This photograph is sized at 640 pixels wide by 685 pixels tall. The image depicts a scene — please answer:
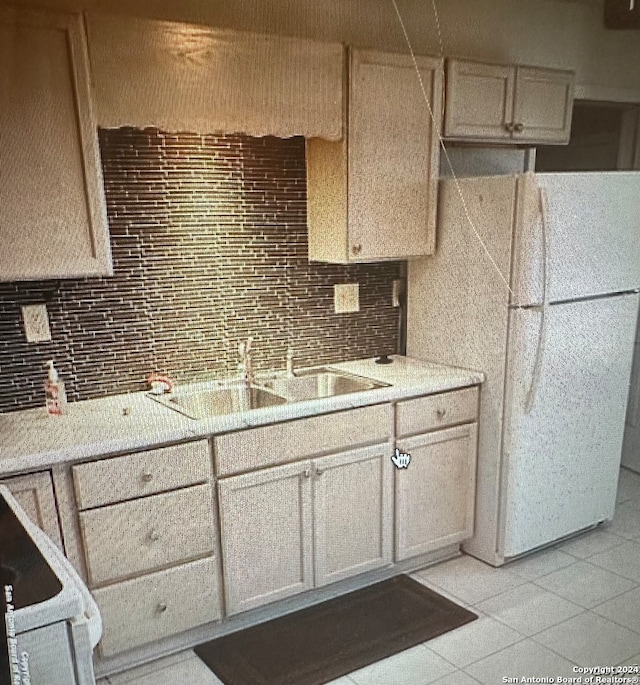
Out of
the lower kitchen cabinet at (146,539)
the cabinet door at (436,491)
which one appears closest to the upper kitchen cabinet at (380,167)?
the cabinet door at (436,491)

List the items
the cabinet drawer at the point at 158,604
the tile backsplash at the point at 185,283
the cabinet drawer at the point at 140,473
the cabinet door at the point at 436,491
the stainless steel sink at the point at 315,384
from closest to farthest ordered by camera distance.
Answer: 1. the cabinet drawer at the point at 140,473
2. the cabinet drawer at the point at 158,604
3. the tile backsplash at the point at 185,283
4. the cabinet door at the point at 436,491
5. the stainless steel sink at the point at 315,384

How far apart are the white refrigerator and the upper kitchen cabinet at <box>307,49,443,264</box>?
6.7 inches

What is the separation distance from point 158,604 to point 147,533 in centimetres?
26

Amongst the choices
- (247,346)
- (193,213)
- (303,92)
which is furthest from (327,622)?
(303,92)

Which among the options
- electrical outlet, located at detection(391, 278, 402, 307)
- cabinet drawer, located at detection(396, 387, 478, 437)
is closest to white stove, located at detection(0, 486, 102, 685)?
cabinet drawer, located at detection(396, 387, 478, 437)

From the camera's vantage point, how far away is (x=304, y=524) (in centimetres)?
230

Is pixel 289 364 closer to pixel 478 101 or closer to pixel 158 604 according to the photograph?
pixel 158 604

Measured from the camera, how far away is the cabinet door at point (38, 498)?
179 centimetres

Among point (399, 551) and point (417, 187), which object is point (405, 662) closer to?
point (399, 551)

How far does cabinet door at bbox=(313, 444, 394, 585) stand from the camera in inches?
91.7

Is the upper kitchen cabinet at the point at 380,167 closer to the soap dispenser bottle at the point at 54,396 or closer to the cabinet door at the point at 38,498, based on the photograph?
the soap dispenser bottle at the point at 54,396

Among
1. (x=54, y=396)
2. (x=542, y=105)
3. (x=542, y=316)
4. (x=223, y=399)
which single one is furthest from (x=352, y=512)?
(x=542, y=105)

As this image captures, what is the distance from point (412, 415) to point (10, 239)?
5.07 feet

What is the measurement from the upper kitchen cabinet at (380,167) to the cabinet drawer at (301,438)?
0.66 meters
